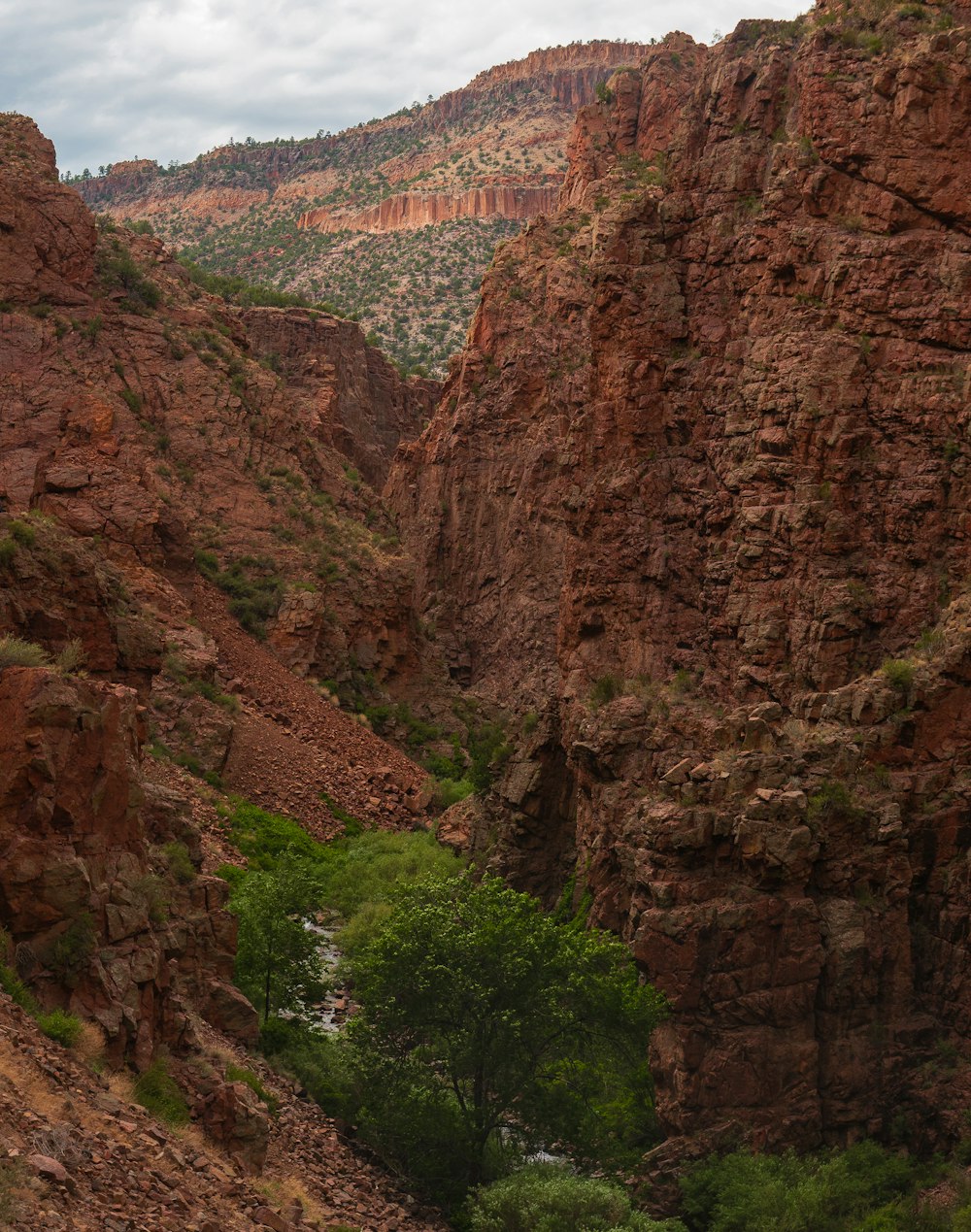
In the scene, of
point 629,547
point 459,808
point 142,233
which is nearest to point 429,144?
point 142,233

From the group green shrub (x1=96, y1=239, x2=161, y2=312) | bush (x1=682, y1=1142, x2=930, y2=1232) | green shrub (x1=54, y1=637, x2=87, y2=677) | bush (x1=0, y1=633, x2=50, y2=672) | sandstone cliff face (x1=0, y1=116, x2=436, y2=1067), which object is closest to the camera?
sandstone cliff face (x1=0, y1=116, x2=436, y2=1067)

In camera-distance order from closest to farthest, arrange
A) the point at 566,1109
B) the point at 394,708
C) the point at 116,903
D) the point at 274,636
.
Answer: the point at 116,903 → the point at 566,1109 → the point at 274,636 → the point at 394,708

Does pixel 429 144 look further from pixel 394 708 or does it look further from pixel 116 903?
pixel 116 903

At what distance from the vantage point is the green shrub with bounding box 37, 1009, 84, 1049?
18.2 metres

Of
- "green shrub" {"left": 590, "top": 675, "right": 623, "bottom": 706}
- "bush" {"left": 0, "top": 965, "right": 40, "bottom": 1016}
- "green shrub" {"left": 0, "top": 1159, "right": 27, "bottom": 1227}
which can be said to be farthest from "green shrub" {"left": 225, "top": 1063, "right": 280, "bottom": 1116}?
"green shrub" {"left": 590, "top": 675, "right": 623, "bottom": 706}

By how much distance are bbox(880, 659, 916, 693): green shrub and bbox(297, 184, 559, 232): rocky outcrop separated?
115 m

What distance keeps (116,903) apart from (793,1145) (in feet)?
41.2

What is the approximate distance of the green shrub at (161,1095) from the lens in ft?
62.7

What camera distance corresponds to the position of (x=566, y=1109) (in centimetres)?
2725

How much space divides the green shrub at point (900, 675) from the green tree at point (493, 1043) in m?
6.59

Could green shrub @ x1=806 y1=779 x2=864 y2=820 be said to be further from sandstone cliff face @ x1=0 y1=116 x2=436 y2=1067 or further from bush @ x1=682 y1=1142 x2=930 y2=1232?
sandstone cliff face @ x1=0 y1=116 x2=436 y2=1067

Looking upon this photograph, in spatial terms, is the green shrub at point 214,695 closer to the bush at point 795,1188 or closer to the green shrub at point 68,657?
the green shrub at point 68,657

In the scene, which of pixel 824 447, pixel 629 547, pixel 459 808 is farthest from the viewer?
pixel 459 808

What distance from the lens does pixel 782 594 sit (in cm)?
3306
